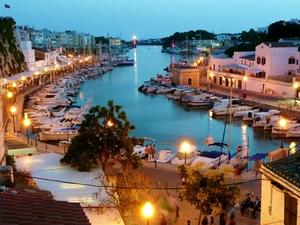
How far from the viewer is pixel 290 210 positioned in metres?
6.43

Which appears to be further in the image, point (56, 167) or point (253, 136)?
point (253, 136)

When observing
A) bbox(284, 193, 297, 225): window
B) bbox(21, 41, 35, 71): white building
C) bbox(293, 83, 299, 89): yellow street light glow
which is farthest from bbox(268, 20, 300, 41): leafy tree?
bbox(284, 193, 297, 225): window

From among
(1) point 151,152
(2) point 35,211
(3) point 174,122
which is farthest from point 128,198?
(3) point 174,122

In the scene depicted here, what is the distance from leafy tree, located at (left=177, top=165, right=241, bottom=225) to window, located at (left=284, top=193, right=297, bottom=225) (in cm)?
391

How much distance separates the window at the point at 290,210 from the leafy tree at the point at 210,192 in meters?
3.91

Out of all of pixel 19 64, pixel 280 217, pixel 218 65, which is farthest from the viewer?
pixel 19 64

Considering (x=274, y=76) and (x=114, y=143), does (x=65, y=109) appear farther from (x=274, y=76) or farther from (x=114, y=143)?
(x=114, y=143)

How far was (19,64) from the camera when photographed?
57531mm

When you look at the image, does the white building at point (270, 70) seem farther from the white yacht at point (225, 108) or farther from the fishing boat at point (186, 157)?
the fishing boat at point (186, 157)

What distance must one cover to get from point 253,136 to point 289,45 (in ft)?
60.3

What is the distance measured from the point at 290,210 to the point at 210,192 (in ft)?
13.8

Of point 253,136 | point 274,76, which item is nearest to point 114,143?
point 253,136

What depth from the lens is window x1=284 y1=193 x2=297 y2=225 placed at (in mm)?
6289

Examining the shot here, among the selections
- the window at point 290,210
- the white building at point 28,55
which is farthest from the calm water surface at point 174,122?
the window at point 290,210
